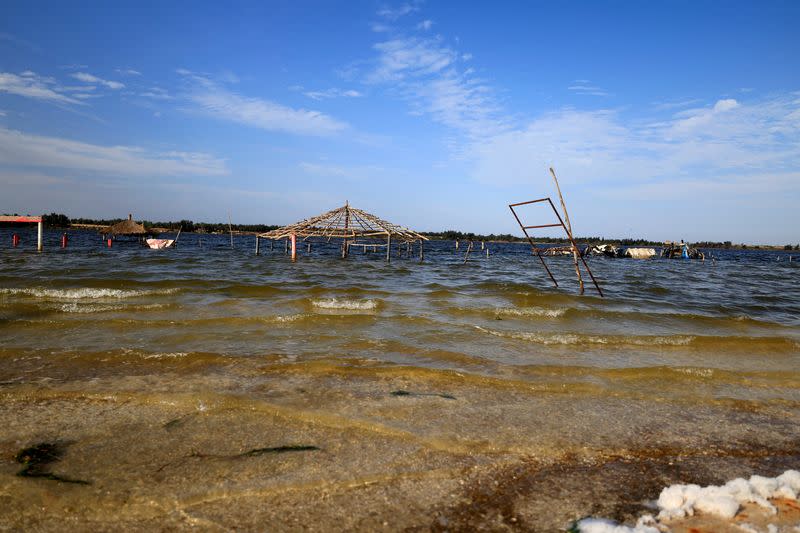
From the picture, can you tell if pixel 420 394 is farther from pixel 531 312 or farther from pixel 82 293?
pixel 82 293

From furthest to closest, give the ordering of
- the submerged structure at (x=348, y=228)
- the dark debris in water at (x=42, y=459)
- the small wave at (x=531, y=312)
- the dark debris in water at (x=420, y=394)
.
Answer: the submerged structure at (x=348, y=228), the small wave at (x=531, y=312), the dark debris in water at (x=420, y=394), the dark debris in water at (x=42, y=459)

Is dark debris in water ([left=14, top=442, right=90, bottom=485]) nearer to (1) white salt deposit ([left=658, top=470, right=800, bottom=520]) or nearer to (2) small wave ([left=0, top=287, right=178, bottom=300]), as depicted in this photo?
(1) white salt deposit ([left=658, top=470, right=800, bottom=520])

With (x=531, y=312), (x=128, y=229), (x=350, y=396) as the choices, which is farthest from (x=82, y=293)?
(x=128, y=229)

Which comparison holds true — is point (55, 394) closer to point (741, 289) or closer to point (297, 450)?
point (297, 450)

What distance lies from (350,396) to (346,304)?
6104mm

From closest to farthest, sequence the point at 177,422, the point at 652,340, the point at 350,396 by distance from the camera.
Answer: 1. the point at 177,422
2. the point at 350,396
3. the point at 652,340

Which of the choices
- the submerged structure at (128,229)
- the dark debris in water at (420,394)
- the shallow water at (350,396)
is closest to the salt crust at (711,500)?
the shallow water at (350,396)

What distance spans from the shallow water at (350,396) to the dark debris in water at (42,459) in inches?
2.8

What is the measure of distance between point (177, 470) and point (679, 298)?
15.6 meters

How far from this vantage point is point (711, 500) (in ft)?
8.18

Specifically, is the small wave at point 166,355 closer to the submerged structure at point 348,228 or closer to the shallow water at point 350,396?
the shallow water at point 350,396

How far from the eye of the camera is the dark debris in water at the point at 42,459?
2.86 metres

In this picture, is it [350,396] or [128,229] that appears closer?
[350,396]

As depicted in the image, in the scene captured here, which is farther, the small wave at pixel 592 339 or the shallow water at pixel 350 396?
the small wave at pixel 592 339
